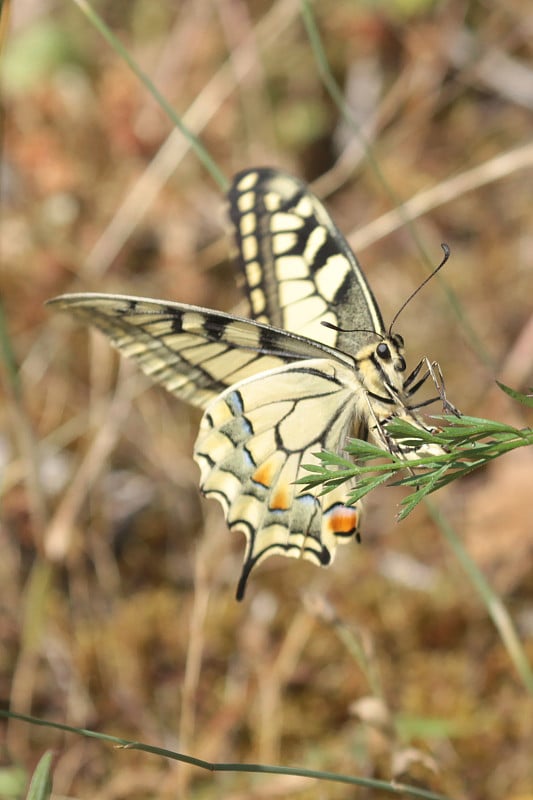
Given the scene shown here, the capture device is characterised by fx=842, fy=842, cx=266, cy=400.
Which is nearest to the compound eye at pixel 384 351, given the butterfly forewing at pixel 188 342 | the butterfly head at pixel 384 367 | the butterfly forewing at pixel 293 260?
the butterfly head at pixel 384 367

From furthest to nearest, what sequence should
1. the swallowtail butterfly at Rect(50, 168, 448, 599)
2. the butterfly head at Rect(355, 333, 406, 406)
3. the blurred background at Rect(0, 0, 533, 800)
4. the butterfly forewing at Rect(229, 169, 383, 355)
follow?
the blurred background at Rect(0, 0, 533, 800) → the butterfly forewing at Rect(229, 169, 383, 355) → the swallowtail butterfly at Rect(50, 168, 448, 599) → the butterfly head at Rect(355, 333, 406, 406)

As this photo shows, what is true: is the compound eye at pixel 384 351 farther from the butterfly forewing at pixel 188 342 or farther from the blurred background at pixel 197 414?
the blurred background at pixel 197 414

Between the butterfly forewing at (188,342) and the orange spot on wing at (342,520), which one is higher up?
the butterfly forewing at (188,342)

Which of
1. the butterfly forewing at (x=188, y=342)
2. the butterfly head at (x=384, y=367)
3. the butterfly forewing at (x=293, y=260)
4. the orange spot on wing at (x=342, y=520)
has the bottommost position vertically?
the orange spot on wing at (x=342, y=520)

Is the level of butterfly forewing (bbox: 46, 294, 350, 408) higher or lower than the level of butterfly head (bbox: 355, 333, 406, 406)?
higher

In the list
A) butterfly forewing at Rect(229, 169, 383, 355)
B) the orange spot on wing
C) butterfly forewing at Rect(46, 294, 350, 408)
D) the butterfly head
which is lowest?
the orange spot on wing

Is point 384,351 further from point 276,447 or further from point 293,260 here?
point 293,260

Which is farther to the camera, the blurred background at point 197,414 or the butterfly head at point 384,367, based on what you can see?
the blurred background at point 197,414

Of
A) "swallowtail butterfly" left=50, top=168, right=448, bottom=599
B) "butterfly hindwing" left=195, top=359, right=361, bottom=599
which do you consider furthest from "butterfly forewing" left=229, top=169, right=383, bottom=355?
"butterfly hindwing" left=195, top=359, right=361, bottom=599

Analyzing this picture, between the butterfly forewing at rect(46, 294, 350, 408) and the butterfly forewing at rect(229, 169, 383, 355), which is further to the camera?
the butterfly forewing at rect(229, 169, 383, 355)

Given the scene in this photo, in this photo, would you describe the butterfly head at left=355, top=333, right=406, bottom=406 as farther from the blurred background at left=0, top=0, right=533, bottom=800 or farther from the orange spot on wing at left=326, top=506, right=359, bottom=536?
the blurred background at left=0, top=0, right=533, bottom=800
